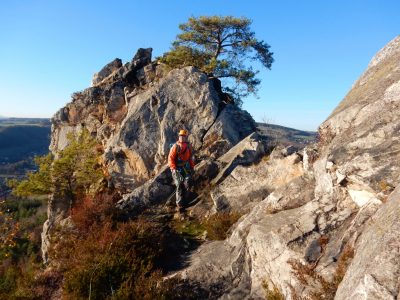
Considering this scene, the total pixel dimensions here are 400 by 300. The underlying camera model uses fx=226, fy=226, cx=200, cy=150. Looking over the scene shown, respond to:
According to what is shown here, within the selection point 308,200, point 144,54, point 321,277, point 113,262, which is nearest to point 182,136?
point 113,262

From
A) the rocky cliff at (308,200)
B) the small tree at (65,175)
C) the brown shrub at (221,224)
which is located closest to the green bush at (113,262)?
the rocky cliff at (308,200)

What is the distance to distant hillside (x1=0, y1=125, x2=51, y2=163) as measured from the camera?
450ft

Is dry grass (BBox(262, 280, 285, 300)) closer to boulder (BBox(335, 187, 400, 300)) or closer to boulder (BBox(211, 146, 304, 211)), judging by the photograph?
boulder (BBox(335, 187, 400, 300))

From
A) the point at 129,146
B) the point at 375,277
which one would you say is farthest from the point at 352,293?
the point at 129,146

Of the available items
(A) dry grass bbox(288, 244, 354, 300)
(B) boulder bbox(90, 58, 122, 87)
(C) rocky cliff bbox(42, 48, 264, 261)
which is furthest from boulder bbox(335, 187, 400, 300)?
(B) boulder bbox(90, 58, 122, 87)

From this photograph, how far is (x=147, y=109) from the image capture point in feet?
46.8

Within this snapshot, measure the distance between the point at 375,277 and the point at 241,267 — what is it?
3.48 m

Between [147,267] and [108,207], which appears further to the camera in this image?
[108,207]

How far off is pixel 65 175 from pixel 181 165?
26.4 ft

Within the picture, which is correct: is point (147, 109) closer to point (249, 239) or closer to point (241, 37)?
point (241, 37)

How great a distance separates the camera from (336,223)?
16.5 feet

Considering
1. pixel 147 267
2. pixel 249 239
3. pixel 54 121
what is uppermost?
pixel 54 121

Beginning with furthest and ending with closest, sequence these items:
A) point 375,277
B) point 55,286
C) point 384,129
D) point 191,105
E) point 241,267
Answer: point 191,105 → point 55,286 → point 241,267 → point 384,129 → point 375,277

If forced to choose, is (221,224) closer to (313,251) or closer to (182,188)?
(182,188)
